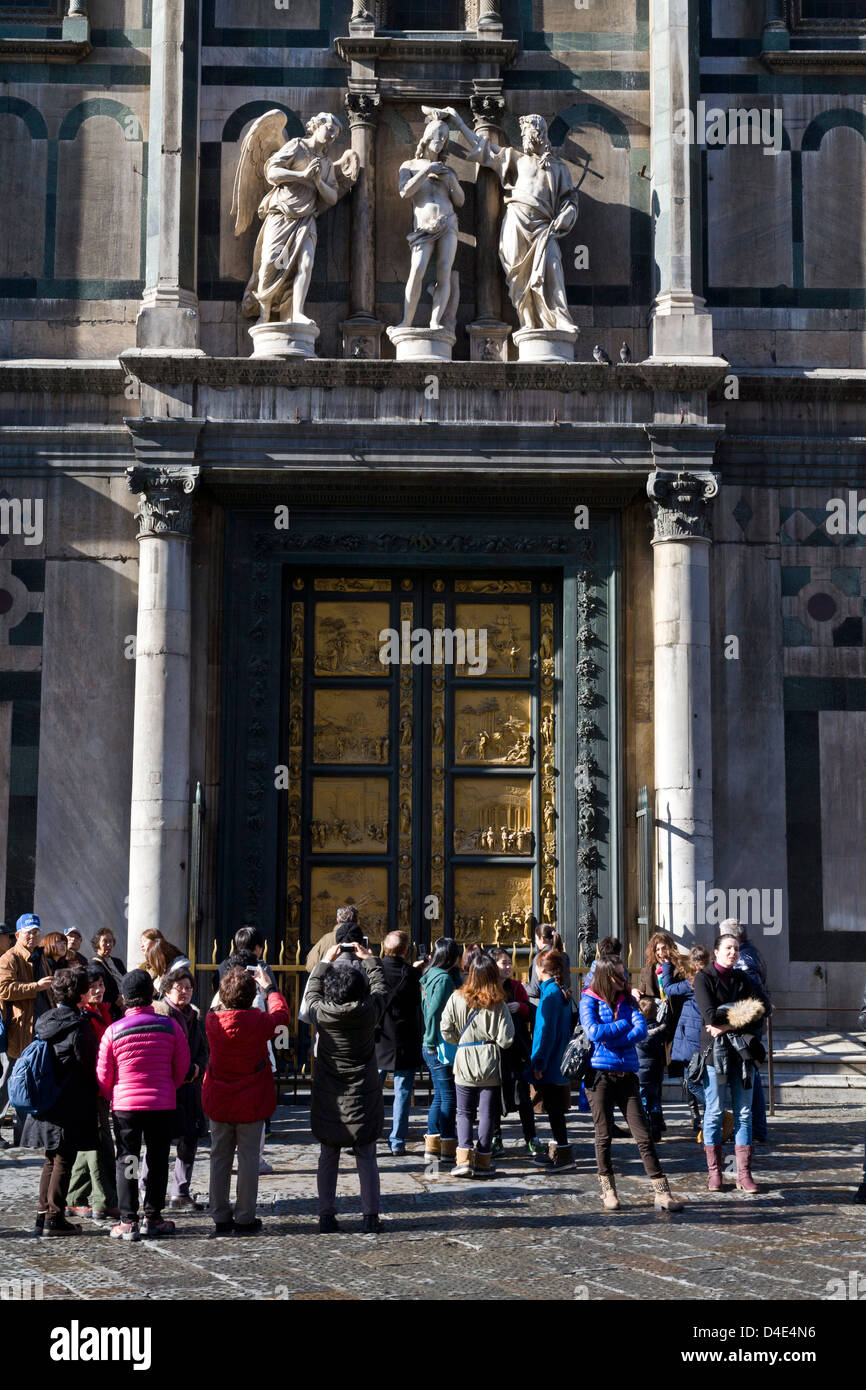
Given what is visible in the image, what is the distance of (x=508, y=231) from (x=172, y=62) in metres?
3.98

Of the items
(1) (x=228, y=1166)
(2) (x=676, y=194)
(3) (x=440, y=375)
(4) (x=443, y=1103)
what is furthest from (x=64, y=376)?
(1) (x=228, y=1166)

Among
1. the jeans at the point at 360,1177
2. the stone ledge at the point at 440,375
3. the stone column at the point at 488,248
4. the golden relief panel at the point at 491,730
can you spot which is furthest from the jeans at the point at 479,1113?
the stone column at the point at 488,248

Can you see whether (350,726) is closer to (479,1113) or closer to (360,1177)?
(479,1113)

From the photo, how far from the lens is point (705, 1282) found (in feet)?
31.6

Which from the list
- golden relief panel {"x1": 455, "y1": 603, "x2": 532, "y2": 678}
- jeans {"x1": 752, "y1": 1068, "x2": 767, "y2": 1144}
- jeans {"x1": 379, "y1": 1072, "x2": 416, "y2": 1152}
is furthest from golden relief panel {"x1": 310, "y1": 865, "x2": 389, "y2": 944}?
jeans {"x1": 752, "y1": 1068, "x2": 767, "y2": 1144}

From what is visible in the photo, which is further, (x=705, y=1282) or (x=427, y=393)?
(x=427, y=393)

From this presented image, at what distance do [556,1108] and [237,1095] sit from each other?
350 cm

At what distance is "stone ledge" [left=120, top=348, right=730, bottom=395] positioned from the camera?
18406 mm

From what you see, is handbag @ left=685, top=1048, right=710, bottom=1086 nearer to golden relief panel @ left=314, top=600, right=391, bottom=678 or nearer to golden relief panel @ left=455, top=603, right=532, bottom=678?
golden relief panel @ left=455, top=603, right=532, bottom=678

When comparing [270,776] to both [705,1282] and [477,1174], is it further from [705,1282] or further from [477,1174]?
[705,1282]

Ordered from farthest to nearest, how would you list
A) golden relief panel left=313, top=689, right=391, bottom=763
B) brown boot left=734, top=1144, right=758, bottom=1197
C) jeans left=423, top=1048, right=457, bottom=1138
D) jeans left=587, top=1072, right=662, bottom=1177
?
1. golden relief panel left=313, top=689, right=391, bottom=763
2. jeans left=423, top=1048, right=457, bottom=1138
3. brown boot left=734, top=1144, right=758, bottom=1197
4. jeans left=587, top=1072, right=662, bottom=1177

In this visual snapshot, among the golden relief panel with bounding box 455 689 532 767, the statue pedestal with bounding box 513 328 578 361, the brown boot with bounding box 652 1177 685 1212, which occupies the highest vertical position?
the statue pedestal with bounding box 513 328 578 361

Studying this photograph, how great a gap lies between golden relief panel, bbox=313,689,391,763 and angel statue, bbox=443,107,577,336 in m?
4.30
